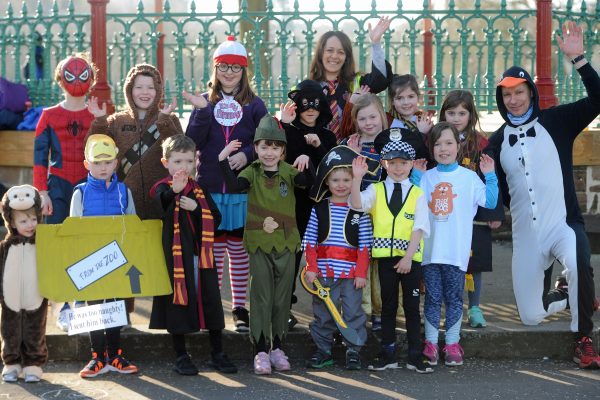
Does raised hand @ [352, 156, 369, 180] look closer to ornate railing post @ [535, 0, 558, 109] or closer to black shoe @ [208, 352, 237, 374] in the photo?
black shoe @ [208, 352, 237, 374]

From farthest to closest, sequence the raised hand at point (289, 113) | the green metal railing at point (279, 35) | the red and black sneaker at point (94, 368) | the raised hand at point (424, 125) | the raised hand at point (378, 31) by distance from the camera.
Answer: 1. the green metal railing at point (279, 35)
2. the raised hand at point (378, 31)
3. the raised hand at point (424, 125)
4. the raised hand at point (289, 113)
5. the red and black sneaker at point (94, 368)

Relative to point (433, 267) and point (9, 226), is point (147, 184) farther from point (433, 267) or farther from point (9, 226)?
point (433, 267)

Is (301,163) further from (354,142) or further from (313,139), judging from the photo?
(354,142)

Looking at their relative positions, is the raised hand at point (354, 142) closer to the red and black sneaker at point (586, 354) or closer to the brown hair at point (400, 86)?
the brown hair at point (400, 86)

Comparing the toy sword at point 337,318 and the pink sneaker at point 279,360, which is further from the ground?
the toy sword at point 337,318

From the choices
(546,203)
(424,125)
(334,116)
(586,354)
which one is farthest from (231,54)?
(586,354)

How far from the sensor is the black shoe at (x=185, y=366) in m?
6.14

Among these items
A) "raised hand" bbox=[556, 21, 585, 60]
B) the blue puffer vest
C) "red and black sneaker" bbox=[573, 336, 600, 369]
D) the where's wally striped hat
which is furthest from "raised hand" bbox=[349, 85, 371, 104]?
"red and black sneaker" bbox=[573, 336, 600, 369]

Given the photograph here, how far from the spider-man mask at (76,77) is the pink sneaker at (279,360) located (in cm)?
222

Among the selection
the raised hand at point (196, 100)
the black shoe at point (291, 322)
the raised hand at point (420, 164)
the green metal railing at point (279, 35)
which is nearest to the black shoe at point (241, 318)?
the black shoe at point (291, 322)

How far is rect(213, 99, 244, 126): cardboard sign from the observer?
6.66 meters

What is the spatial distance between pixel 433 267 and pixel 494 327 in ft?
2.33

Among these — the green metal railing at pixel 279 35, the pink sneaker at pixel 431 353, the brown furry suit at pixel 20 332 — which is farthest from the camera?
the green metal railing at pixel 279 35

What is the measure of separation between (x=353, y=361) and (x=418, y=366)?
1.34ft
